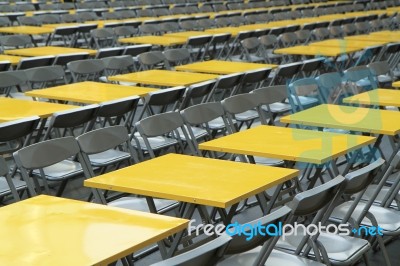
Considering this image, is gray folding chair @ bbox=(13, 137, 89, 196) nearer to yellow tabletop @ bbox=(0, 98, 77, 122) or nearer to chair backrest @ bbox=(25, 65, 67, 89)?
yellow tabletop @ bbox=(0, 98, 77, 122)

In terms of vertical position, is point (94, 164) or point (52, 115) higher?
point (52, 115)

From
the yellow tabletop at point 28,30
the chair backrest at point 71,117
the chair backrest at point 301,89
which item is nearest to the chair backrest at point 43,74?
the chair backrest at point 71,117

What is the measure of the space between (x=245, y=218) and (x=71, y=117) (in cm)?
159

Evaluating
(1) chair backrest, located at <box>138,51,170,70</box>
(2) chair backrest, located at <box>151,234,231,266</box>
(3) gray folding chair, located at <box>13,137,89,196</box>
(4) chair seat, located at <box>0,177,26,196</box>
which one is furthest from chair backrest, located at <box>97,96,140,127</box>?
(2) chair backrest, located at <box>151,234,231,266</box>

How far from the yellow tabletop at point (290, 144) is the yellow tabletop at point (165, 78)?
7.52ft

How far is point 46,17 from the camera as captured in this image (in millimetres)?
13523

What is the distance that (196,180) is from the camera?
400 centimetres

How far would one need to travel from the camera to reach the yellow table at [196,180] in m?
3.70

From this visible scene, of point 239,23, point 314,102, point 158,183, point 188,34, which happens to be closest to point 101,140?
point 158,183

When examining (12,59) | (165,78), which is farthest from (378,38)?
(12,59)

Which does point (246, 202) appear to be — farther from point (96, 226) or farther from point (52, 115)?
point (96, 226)

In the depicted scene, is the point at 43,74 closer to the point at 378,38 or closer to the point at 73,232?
the point at 73,232

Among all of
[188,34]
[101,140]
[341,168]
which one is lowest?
[341,168]

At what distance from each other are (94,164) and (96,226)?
2.32 meters
